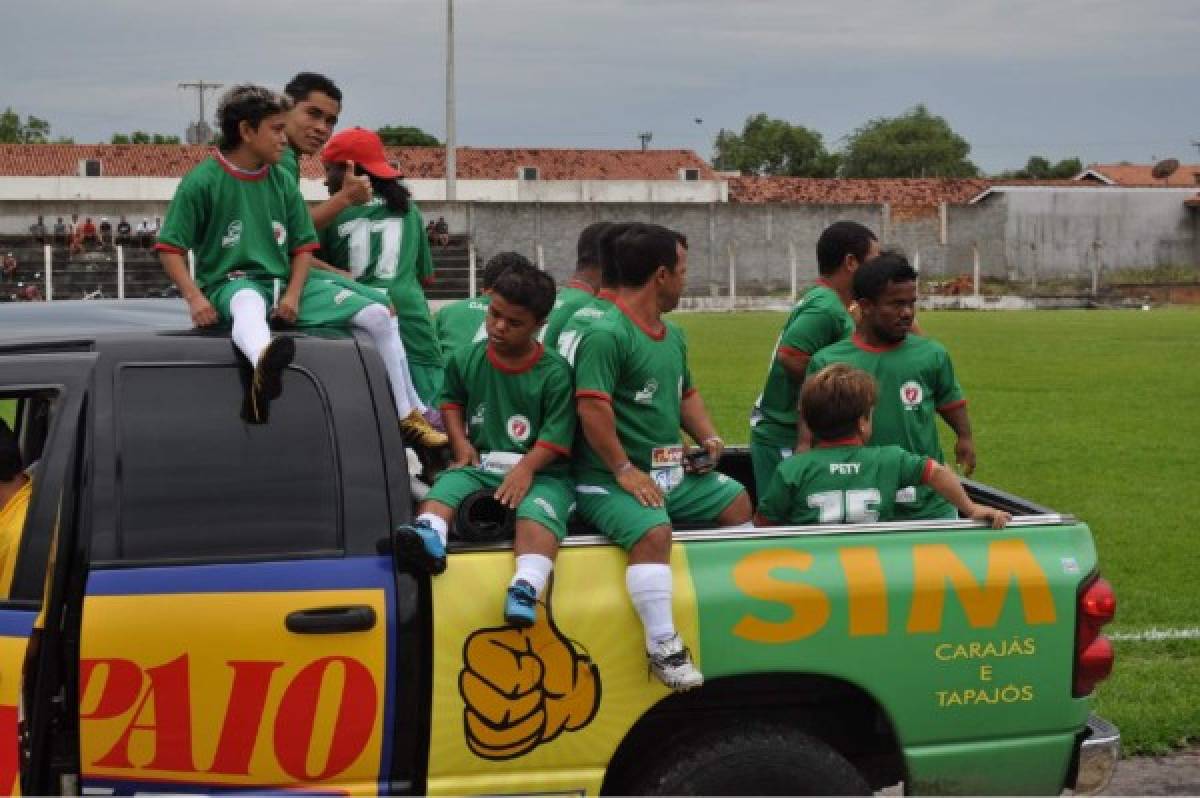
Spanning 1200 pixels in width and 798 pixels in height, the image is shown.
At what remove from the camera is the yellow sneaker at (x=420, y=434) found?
206 inches

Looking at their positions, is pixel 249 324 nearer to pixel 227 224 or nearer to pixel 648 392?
pixel 227 224

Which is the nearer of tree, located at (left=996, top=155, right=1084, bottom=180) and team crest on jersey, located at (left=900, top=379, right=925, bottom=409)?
team crest on jersey, located at (left=900, top=379, right=925, bottom=409)

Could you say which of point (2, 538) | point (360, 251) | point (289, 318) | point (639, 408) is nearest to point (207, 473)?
point (2, 538)

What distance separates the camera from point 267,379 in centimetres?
423

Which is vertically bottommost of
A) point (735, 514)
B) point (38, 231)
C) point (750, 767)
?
point (750, 767)

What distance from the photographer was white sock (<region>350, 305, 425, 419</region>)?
5.30 meters

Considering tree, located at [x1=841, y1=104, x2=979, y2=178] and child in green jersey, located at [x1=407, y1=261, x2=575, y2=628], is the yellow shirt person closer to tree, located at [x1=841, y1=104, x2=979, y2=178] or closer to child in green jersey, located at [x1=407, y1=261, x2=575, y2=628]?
child in green jersey, located at [x1=407, y1=261, x2=575, y2=628]

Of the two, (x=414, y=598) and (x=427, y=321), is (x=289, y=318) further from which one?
(x=427, y=321)

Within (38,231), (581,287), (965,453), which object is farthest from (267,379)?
(38,231)

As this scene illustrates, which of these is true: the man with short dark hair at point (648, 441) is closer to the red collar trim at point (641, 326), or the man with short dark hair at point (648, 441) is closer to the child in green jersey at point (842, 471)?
the red collar trim at point (641, 326)

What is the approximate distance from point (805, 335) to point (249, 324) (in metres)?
2.63

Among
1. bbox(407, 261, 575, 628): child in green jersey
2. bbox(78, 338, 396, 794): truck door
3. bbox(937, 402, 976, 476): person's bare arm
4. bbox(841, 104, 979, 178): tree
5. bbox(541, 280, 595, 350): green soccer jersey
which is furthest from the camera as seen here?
bbox(841, 104, 979, 178): tree

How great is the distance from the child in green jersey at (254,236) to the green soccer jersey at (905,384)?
148 cm

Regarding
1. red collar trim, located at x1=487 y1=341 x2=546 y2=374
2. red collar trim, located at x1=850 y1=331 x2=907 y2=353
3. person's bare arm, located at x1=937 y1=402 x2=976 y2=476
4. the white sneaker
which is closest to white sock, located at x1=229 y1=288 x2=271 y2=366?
red collar trim, located at x1=487 y1=341 x2=546 y2=374
